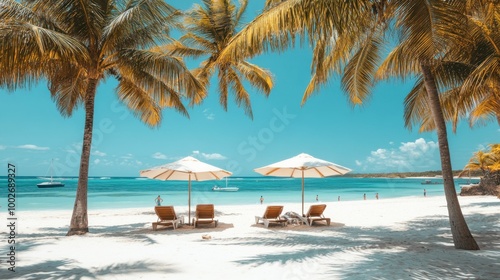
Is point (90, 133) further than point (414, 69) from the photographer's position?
Yes

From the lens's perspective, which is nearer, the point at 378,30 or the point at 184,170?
the point at 378,30

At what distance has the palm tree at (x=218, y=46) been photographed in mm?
15000

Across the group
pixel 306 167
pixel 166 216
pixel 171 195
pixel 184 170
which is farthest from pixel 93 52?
pixel 171 195

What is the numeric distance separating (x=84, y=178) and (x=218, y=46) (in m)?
8.19

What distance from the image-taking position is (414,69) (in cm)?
867

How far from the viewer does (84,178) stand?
958 cm

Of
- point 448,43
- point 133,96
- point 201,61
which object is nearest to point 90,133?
point 133,96

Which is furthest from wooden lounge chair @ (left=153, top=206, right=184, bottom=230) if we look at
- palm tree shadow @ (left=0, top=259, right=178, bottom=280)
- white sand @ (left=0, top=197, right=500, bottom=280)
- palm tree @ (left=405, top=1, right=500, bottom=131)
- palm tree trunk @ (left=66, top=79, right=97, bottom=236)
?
palm tree @ (left=405, top=1, right=500, bottom=131)

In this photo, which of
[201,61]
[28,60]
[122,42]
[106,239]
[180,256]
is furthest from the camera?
[201,61]

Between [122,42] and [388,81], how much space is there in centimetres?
733

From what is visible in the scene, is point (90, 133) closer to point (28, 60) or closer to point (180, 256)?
point (28, 60)

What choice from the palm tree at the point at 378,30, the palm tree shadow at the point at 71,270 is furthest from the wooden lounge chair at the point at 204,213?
the palm tree at the point at 378,30

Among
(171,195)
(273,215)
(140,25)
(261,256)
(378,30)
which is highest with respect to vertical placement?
(140,25)

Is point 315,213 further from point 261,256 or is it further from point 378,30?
point 378,30
